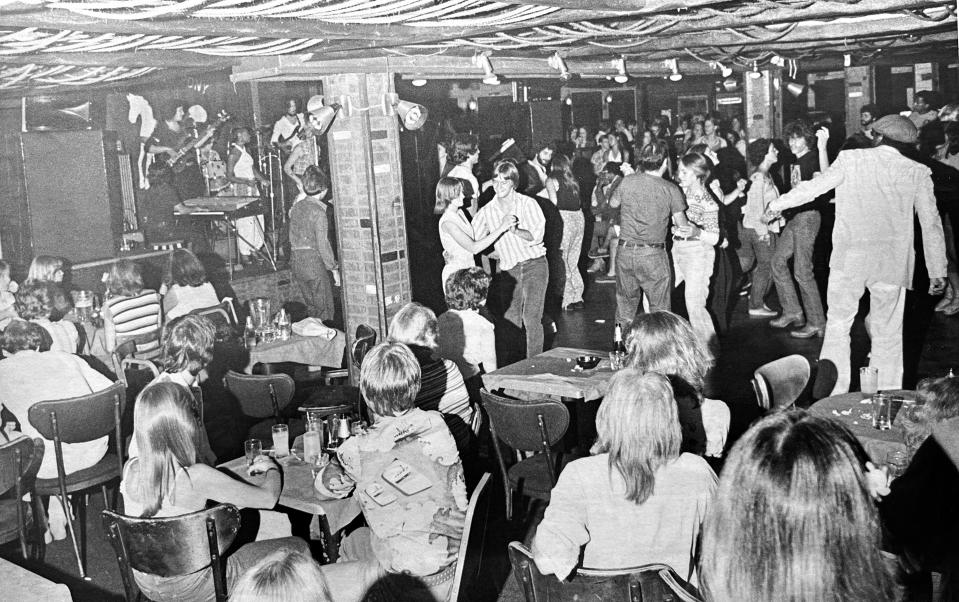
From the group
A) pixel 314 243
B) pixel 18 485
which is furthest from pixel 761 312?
pixel 18 485

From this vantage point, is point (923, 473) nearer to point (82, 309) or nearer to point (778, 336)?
point (778, 336)

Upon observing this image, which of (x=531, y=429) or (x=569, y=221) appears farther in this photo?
(x=569, y=221)

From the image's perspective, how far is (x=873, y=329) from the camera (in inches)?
225

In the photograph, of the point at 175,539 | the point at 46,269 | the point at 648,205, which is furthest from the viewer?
the point at 648,205

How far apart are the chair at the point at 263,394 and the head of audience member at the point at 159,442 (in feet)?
5.64

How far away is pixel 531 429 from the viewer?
442 cm

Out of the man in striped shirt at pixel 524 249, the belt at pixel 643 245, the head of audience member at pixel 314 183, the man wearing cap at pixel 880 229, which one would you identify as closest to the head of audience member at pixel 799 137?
the belt at pixel 643 245

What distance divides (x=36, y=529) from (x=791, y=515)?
168 inches

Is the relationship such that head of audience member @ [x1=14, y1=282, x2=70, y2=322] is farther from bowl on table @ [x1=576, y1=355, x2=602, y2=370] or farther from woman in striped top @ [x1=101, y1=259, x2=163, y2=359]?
bowl on table @ [x1=576, y1=355, x2=602, y2=370]

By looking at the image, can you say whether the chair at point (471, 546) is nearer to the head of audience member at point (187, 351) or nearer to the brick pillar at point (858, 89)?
the head of audience member at point (187, 351)

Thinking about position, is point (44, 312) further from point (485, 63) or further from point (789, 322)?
point (789, 322)

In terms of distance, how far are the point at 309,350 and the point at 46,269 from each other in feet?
6.96

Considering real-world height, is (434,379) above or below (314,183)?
below

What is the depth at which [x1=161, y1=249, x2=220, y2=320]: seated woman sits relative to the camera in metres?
6.46
